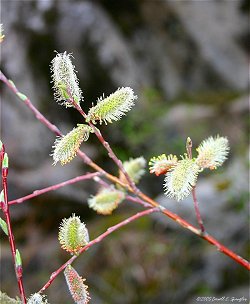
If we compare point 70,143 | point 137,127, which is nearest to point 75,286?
point 70,143

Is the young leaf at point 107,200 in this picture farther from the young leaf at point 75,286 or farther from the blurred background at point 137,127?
the blurred background at point 137,127

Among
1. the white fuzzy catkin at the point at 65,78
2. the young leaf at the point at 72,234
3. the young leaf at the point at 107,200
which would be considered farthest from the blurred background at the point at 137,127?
the white fuzzy catkin at the point at 65,78

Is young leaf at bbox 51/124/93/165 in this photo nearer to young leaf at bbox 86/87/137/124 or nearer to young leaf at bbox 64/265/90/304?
young leaf at bbox 86/87/137/124

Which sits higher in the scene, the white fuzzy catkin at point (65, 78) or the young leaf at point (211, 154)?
the white fuzzy catkin at point (65, 78)

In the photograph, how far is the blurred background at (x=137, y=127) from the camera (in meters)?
2.79

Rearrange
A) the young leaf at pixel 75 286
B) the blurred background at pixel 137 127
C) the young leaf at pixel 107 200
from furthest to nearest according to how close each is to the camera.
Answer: the blurred background at pixel 137 127
the young leaf at pixel 107 200
the young leaf at pixel 75 286

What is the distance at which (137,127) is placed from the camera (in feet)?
14.5

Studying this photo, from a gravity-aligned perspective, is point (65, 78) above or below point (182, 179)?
above

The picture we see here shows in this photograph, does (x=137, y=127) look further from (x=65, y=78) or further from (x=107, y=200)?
(x=65, y=78)

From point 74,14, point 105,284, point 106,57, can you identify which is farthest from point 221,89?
point 105,284

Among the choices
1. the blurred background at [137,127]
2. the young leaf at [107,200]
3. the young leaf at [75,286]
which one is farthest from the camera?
the blurred background at [137,127]

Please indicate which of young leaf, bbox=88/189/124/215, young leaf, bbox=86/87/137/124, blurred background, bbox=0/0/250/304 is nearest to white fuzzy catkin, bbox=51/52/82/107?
young leaf, bbox=86/87/137/124

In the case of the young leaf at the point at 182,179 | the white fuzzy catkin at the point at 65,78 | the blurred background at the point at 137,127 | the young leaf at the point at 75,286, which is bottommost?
the young leaf at the point at 75,286

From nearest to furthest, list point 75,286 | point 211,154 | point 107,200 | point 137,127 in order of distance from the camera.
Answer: point 75,286
point 211,154
point 107,200
point 137,127
